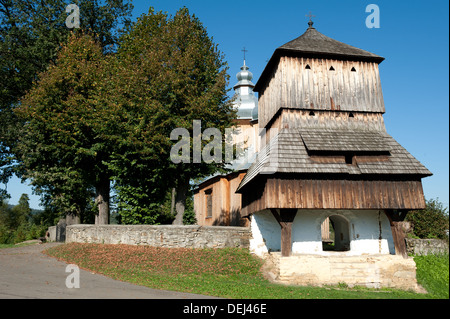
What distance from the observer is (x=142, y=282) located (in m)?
12.6

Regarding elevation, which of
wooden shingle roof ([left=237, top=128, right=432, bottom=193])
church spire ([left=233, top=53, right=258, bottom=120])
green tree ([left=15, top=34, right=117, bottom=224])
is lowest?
wooden shingle roof ([left=237, top=128, right=432, bottom=193])

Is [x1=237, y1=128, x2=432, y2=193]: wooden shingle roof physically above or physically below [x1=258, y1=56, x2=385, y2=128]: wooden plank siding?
below

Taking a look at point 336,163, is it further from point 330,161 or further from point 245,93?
point 245,93

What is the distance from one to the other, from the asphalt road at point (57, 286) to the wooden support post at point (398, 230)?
9018 mm

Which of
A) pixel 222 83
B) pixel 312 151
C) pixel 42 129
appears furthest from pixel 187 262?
pixel 42 129

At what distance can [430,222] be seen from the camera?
73.6ft

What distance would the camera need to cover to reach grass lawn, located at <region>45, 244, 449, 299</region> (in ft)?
39.3

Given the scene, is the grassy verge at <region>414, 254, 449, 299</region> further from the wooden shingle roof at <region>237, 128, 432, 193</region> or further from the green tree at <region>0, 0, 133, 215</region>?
the green tree at <region>0, 0, 133, 215</region>

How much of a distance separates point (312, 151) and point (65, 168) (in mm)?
16282

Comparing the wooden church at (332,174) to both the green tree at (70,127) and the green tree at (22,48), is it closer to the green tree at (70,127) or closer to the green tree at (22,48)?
the green tree at (70,127)

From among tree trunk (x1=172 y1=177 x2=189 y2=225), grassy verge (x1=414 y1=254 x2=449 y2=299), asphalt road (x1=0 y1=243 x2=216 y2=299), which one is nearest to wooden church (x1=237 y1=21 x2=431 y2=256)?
grassy verge (x1=414 y1=254 x2=449 y2=299)

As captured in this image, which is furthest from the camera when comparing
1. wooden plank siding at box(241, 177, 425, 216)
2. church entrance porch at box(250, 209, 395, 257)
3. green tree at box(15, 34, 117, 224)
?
green tree at box(15, 34, 117, 224)

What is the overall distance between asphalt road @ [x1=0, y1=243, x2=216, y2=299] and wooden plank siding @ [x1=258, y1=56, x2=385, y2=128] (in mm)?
10243

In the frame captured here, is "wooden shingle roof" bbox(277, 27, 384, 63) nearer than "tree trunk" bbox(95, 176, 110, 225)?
Yes
